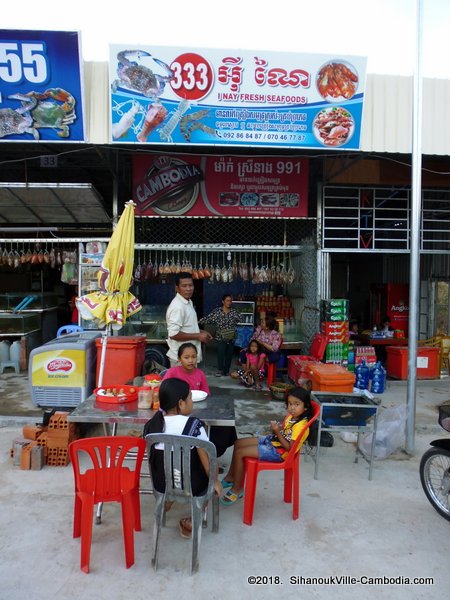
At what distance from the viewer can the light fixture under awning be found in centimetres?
696

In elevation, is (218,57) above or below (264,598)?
above

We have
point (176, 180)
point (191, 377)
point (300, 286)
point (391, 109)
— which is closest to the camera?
point (191, 377)

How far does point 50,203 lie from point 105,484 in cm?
591

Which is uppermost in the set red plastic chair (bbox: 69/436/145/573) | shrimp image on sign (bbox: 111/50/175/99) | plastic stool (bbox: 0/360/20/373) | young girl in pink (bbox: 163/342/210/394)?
shrimp image on sign (bbox: 111/50/175/99)

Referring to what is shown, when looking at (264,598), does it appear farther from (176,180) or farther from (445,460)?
(176,180)

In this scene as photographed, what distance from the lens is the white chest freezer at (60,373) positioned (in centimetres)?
568

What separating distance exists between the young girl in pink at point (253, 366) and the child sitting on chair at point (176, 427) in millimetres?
4262

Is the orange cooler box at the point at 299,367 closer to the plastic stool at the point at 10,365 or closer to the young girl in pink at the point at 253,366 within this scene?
the young girl in pink at the point at 253,366

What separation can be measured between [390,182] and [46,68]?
222 inches

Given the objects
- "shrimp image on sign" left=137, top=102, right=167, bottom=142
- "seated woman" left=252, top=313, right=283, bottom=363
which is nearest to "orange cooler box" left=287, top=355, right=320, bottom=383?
"seated woman" left=252, top=313, right=283, bottom=363

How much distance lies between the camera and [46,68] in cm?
552

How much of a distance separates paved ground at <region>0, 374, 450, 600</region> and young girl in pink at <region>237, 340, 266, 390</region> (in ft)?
9.37

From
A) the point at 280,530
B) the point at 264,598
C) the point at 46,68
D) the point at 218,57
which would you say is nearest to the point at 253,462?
the point at 280,530

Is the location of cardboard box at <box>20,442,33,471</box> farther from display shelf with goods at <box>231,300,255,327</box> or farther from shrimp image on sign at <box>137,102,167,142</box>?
display shelf with goods at <box>231,300,255,327</box>
